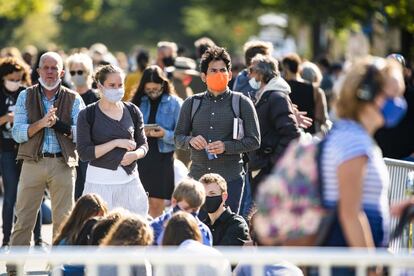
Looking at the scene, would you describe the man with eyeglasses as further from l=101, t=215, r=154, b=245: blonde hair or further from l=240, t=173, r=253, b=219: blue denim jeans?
l=101, t=215, r=154, b=245: blonde hair

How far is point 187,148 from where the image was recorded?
10.9 meters

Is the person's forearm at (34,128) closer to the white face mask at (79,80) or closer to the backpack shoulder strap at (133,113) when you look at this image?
the backpack shoulder strap at (133,113)

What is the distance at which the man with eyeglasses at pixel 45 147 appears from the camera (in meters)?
11.0

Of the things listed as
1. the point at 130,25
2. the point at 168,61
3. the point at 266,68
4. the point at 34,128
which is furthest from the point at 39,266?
the point at 130,25

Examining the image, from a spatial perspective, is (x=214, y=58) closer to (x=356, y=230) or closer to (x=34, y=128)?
(x=34, y=128)

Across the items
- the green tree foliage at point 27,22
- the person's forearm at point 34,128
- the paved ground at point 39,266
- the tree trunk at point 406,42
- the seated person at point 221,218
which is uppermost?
the green tree foliage at point 27,22

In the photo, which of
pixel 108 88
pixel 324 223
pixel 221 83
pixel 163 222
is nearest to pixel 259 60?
pixel 221 83

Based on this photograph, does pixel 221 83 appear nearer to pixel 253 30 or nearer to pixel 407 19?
pixel 407 19

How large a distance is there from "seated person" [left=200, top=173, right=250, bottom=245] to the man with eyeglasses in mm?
1607

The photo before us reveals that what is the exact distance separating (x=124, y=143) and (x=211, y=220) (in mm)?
1032

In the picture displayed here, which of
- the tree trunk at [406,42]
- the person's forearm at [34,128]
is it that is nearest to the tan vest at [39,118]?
the person's forearm at [34,128]

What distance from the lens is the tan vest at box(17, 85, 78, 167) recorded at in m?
11.0

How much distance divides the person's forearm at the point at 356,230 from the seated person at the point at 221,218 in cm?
370

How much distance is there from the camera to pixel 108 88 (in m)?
10.3
